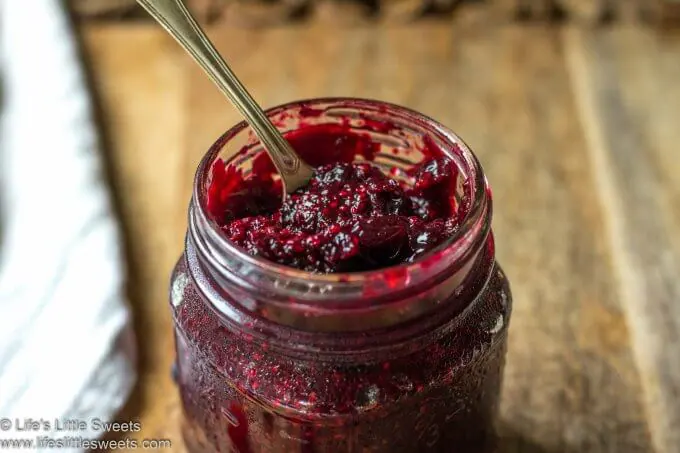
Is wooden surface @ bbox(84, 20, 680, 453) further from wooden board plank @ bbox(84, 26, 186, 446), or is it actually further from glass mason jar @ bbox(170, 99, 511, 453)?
glass mason jar @ bbox(170, 99, 511, 453)

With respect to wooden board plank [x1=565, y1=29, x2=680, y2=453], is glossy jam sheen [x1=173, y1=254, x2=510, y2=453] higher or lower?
higher

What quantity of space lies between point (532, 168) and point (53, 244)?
885mm

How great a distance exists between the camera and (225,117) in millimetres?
1814

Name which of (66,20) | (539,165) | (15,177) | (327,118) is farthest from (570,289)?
(66,20)

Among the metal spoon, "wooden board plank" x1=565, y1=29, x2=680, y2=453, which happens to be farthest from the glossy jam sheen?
"wooden board plank" x1=565, y1=29, x2=680, y2=453

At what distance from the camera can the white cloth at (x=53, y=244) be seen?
4.25 ft

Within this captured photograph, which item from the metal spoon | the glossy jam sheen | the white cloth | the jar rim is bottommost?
the white cloth

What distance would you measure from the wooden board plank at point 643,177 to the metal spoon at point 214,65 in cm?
70

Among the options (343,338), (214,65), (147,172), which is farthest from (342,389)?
(147,172)

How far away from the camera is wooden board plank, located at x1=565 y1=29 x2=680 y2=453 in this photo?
139 cm

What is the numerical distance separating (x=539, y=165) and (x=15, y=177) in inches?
38.3

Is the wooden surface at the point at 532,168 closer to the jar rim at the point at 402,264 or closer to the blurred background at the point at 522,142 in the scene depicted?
the blurred background at the point at 522,142

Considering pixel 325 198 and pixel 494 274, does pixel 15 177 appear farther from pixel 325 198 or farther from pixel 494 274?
pixel 494 274

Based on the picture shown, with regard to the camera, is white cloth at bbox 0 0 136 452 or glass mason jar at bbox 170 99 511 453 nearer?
glass mason jar at bbox 170 99 511 453
